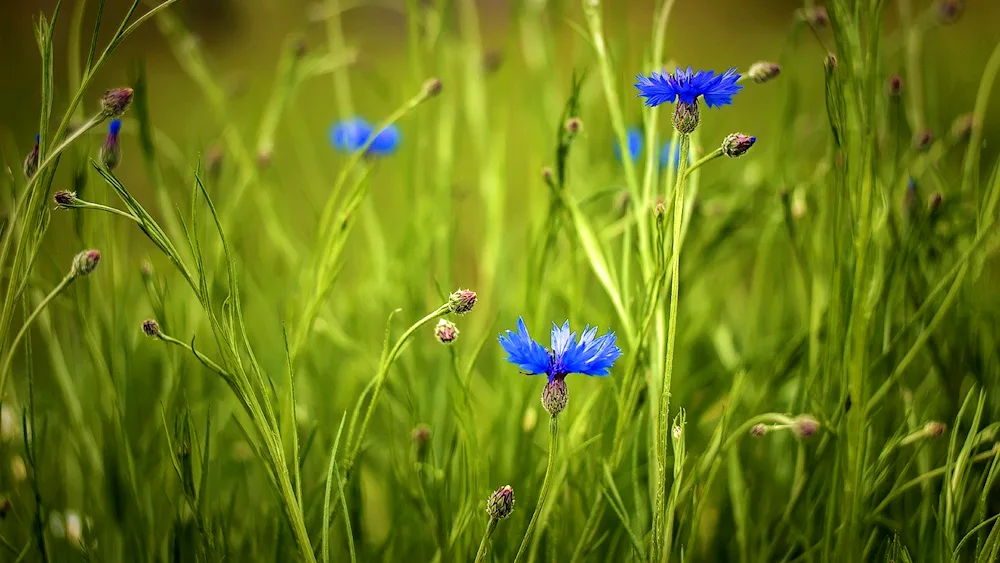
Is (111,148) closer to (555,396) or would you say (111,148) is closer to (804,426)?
(555,396)

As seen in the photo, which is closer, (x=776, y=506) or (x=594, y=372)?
(x=594, y=372)

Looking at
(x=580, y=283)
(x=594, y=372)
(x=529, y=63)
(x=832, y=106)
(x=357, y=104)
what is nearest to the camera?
(x=594, y=372)

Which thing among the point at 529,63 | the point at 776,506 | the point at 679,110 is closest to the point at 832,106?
the point at 679,110

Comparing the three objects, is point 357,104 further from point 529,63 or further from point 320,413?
point 320,413

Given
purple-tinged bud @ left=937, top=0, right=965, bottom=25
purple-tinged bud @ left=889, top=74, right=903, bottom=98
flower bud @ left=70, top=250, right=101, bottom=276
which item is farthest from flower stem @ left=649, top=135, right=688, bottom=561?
purple-tinged bud @ left=937, top=0, right=965, bottom=25

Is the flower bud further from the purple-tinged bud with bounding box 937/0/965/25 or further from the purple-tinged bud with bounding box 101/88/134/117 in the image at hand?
the purple-tinged bud with bounding box 937/0/965/25

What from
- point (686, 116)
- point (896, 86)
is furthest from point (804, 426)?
point (896, 86)
